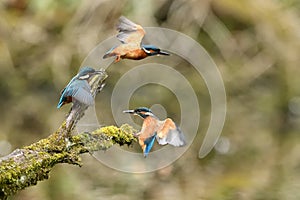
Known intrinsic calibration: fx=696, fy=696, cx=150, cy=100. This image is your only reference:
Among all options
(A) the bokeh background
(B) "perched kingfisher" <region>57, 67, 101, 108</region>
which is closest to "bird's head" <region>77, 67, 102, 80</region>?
(B) "perched kingfisher" <region>57, 67, 101, 108</region>

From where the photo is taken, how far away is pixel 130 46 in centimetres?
68

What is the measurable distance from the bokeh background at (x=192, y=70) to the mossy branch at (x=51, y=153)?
1906 mm

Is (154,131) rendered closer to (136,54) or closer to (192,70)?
(136,54)

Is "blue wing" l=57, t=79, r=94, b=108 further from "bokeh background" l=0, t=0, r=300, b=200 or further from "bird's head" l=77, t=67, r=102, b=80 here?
"bokeh background" l=0, t=0, r=300, b=200

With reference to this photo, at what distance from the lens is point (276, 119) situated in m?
3.18

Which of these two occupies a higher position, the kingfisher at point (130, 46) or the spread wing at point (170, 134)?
the kingfisher at point (130, 46)

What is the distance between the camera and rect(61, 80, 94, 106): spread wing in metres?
0.63

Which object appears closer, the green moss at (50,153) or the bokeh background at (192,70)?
the green moss at (50,153)

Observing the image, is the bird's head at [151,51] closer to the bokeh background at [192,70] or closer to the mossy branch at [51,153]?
the mossy branch at [51,153]

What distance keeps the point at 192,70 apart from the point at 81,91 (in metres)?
2.65

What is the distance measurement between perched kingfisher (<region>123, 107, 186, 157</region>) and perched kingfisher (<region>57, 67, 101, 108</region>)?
57mm

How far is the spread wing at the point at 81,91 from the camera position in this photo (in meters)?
0.63

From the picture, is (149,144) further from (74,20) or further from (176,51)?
(74,20)

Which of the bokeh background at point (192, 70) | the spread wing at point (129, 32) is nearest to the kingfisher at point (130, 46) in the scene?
the spread wing at point (129, 32)
